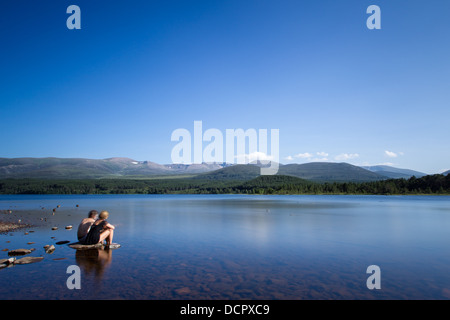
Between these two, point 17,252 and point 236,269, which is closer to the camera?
point 236,269

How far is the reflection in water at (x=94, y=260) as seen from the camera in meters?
13.8

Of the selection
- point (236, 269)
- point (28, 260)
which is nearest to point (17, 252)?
point (28, 260)

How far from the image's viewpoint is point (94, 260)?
1605 centimetres

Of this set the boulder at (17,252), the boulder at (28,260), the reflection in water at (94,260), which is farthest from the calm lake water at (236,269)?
the boulder at (17,252)

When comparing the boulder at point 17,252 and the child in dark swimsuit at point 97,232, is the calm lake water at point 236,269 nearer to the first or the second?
the boulder at point 17,252

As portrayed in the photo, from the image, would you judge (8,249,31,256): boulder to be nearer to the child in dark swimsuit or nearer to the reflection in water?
the reflection in water

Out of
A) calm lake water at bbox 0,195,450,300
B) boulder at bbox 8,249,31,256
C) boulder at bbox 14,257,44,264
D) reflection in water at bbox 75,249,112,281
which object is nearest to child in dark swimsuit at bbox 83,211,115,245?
reflection in water at bbox 75,249,112,281

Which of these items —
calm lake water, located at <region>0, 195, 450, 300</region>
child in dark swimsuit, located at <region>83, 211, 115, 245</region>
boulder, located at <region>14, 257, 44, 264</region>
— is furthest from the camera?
child in dark swimsuit, located at <region>83, 211, 115, 245</region>

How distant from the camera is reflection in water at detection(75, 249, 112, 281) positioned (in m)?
13.8

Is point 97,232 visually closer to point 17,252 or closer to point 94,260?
point 94,260

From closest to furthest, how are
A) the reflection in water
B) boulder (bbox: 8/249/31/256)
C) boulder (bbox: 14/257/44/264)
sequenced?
the reflection in water
boulder (bbox: 14/257/44/264)
boulder (bbox: 8/249/31/256)
